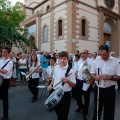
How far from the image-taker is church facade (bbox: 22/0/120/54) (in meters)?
20.3

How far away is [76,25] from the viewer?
67.2ft

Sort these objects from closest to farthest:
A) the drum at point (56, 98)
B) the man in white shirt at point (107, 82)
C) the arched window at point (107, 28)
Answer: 1. the drum at point (56, 98)
2. the man in white shirt at point (107, 82)
3. the arched window at point (107, 28)

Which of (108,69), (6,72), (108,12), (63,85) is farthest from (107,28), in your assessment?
(63,85)

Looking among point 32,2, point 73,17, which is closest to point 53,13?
point 73,17

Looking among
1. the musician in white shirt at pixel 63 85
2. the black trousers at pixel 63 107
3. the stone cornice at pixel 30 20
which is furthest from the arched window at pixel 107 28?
the black trousers at pixel 63 107

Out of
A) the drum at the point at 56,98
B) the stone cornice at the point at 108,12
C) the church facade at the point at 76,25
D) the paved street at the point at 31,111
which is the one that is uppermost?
the stone cornice at the point at 108,12

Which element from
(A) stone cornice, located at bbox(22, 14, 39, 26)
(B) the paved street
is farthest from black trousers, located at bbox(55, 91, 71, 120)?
(A) stone cornice, located at bbox(22, 14, 39, 26)

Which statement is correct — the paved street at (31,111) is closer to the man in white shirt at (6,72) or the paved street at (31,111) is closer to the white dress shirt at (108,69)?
the man in white shirt at (6,72)

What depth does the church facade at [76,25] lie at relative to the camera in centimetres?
2030

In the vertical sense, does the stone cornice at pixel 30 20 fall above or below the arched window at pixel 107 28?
above

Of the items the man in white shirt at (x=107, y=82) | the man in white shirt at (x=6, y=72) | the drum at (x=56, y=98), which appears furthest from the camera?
the man in white shirt at (x=6, y=72)

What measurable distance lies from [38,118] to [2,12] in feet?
68.5

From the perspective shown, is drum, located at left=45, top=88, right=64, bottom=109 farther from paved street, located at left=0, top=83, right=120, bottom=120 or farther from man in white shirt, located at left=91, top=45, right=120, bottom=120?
paved street, located at left=0, top=83, right=120, bottom=120

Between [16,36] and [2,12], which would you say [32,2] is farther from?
[16,36]
